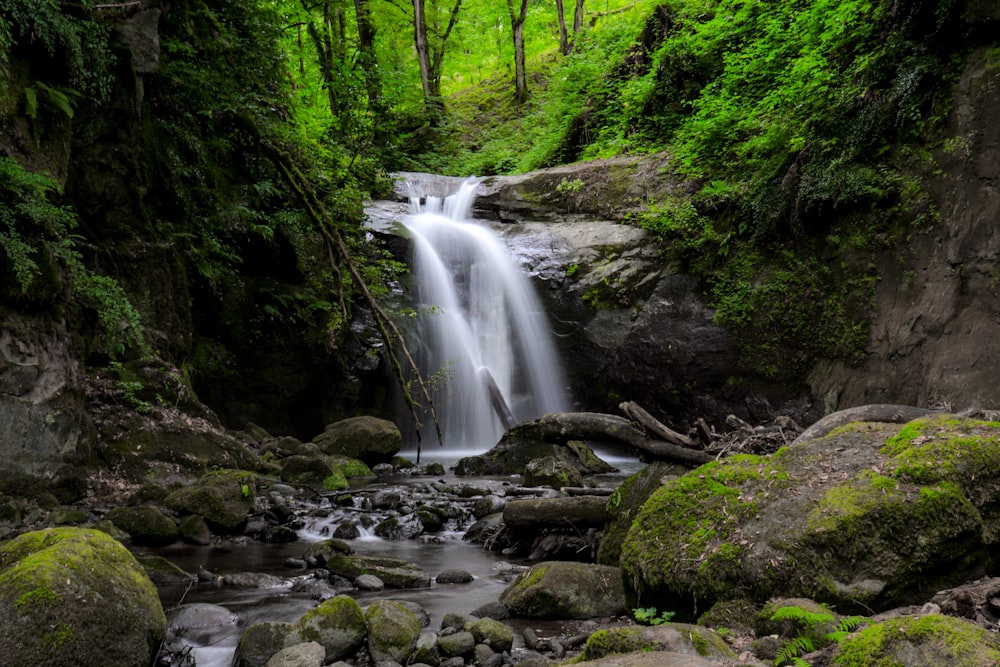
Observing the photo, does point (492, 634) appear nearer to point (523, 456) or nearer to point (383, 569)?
point (383, 569)

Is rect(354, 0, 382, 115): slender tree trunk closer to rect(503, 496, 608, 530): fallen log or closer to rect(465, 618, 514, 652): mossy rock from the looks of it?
rect(503, 496, 608, 530): fallen log

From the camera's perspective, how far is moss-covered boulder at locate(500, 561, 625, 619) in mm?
4402

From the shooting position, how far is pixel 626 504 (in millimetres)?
5223

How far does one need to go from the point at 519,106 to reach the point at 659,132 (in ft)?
38.6

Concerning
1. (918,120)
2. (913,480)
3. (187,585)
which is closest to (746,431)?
(913,480)

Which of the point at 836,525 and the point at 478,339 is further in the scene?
the point at 478,339

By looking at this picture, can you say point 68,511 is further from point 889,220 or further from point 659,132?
point 659,132

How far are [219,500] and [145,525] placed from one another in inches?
32.9

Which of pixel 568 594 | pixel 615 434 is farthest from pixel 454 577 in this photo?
pixel 615 434

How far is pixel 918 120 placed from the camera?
9531 mm

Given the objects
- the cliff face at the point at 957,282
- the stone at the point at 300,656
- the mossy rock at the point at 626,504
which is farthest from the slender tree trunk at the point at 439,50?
the stone at the point at 300,656

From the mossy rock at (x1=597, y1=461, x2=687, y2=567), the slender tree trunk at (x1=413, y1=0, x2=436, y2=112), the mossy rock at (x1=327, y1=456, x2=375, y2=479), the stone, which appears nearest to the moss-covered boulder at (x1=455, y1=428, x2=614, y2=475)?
the mossy rock at (x1=327, y1=456, x2=375, y2=479)

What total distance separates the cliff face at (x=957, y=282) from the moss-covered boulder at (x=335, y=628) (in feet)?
25.5

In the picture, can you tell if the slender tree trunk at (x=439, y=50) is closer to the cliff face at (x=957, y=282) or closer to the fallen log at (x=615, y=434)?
the cliff face at (x=957, y=282)
